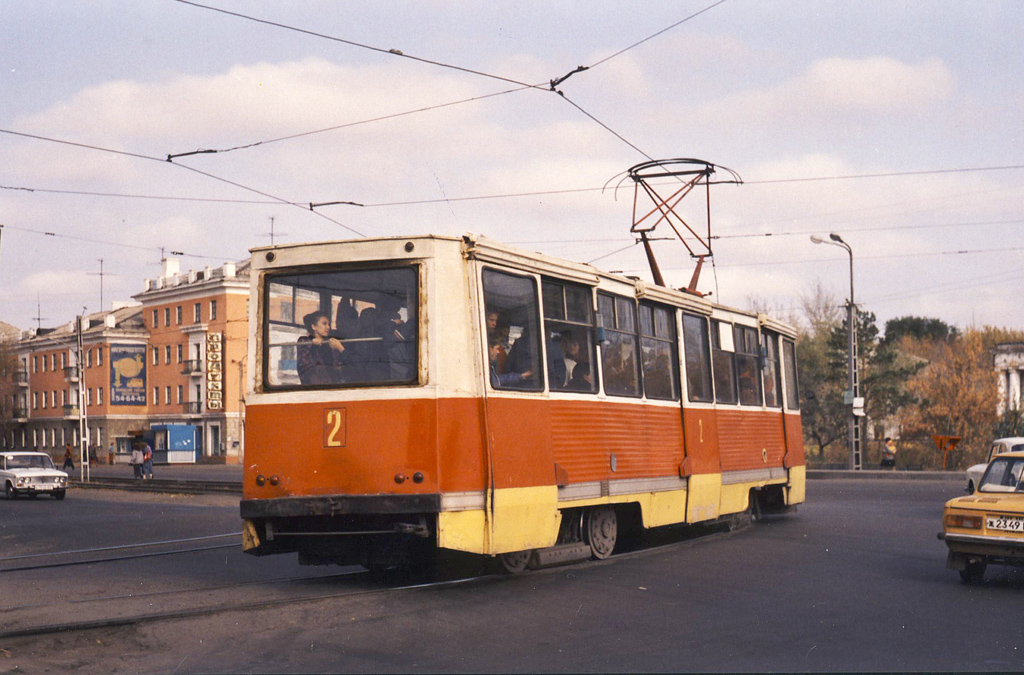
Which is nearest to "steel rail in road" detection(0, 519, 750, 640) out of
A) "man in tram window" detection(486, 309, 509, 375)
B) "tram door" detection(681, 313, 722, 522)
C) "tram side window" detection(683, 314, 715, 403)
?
"tram door" detection(681, 313, 722, 522)

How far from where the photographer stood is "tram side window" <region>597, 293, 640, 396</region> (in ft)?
43.3

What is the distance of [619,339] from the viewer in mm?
13617

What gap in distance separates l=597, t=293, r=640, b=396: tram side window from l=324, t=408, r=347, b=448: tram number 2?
11.1 ft

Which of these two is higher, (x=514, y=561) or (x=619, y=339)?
(x=619, y=339)

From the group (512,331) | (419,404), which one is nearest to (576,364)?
(512,331)

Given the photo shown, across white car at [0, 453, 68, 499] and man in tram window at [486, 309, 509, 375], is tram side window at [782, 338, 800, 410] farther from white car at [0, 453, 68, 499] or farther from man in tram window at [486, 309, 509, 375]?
white car at [0, 453, 68, 499]

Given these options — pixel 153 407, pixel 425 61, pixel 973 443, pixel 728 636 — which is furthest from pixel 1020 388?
pixel 728 636

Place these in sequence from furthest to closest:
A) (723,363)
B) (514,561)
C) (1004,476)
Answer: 1. (723,363)
2. (1004,476)
3. (514,561)

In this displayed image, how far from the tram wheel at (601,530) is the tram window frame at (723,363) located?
142 inches

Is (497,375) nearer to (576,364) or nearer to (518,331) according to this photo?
(518,331)

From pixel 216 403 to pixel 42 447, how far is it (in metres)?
33.2

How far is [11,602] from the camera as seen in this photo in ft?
37.0

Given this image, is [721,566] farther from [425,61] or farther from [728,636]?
[425,61]

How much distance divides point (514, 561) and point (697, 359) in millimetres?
5053
